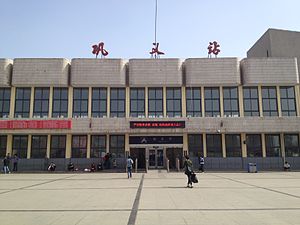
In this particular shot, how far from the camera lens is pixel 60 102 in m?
30.7

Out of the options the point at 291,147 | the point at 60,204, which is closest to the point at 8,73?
the point at 60,204

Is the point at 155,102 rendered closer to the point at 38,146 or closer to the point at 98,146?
the point at 98,146

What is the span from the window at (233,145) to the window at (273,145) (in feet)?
9.76

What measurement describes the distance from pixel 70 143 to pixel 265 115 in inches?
817

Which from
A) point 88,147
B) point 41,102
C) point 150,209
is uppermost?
point 41,102

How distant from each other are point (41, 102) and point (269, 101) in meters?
24.3

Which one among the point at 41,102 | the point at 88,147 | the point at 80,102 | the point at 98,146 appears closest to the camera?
the point at 88,147

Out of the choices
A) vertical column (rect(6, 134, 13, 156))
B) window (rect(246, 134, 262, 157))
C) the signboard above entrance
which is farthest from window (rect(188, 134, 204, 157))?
vertical column (rect(6, 134, 13, 156))

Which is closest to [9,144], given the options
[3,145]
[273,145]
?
[3,145]

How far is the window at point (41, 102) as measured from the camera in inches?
1199

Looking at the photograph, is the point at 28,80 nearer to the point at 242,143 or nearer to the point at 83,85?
the point at 83,85

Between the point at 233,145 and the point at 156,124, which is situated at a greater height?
the point at 156,124

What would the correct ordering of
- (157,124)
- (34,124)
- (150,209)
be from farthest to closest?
(157,124) < (34,124) < (150,209)

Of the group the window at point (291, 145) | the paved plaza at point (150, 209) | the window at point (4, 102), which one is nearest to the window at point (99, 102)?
the window at point (4, 102)
